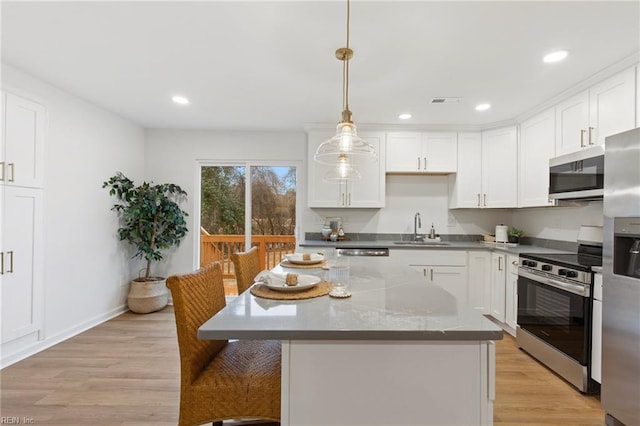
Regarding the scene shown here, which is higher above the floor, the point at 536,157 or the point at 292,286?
the point at 536,157

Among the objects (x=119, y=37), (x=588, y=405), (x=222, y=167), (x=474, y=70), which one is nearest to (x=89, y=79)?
(x=119, y=37)

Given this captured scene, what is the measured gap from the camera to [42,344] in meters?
2.83

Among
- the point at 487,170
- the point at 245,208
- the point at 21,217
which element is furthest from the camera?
the point at 245,208

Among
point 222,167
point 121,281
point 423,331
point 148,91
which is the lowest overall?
point 121,281

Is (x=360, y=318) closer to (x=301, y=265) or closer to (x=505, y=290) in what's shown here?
(x=301, y=265)

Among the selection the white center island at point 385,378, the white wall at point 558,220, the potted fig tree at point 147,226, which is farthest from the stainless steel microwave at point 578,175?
the potted fig tree at point 147,226

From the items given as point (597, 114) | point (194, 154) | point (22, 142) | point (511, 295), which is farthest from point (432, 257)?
point (22, 142)

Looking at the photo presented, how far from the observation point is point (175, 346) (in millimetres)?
→ 2918

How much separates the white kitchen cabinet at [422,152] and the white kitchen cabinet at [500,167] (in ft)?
1.26

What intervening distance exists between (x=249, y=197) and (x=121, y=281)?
6.28ft

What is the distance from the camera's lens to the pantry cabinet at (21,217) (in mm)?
2492

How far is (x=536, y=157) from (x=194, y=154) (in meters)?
4.20

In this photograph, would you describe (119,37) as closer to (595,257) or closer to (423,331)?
(423,331)

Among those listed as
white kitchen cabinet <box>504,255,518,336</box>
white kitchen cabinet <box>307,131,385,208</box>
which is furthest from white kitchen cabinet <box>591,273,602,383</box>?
white kitchen cabinet <box>307,131,385,208</box>
